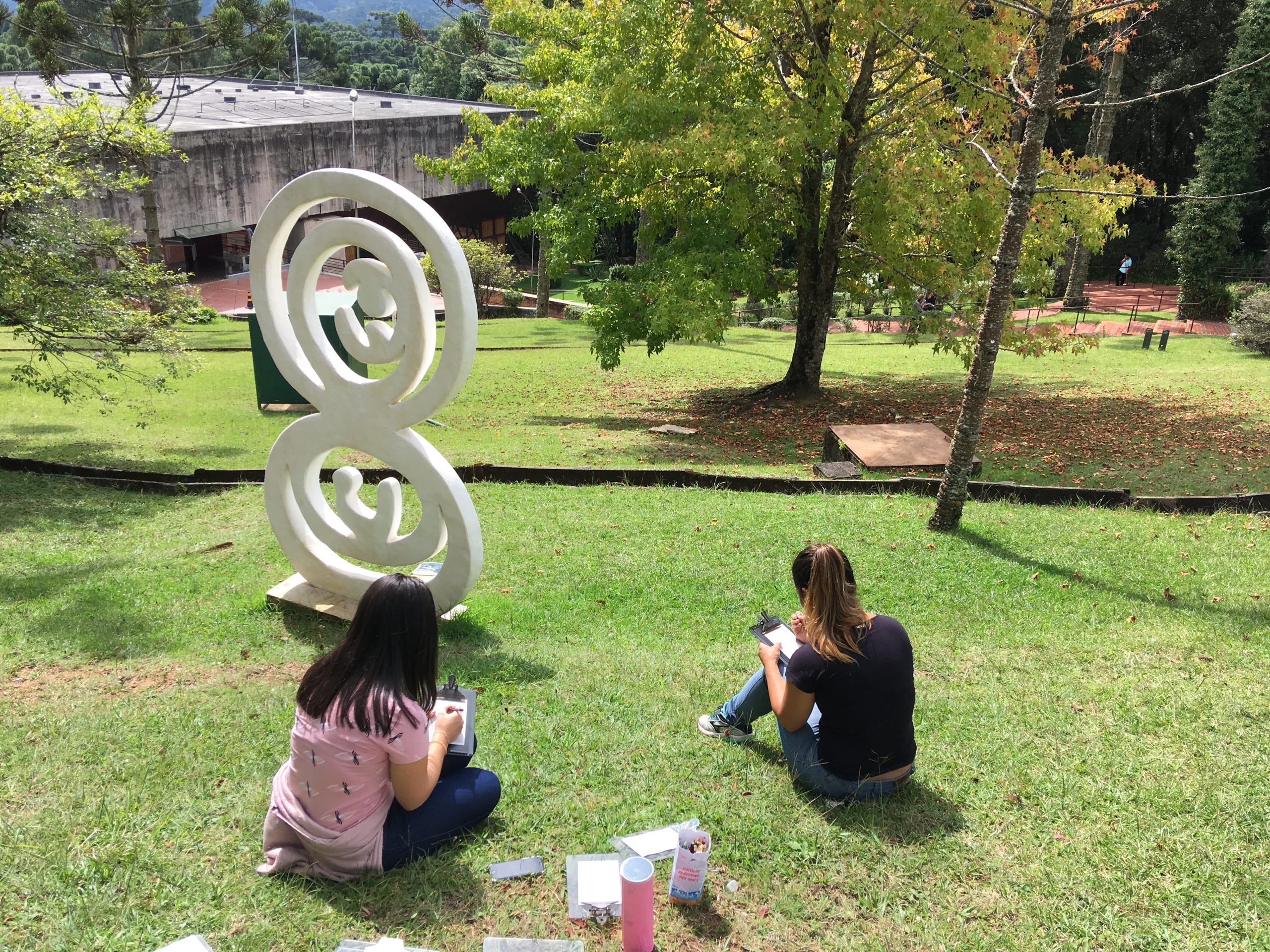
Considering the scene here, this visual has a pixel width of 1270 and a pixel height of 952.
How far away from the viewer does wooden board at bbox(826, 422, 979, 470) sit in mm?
10992

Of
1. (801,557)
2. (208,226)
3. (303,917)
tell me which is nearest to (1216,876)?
(801,557)

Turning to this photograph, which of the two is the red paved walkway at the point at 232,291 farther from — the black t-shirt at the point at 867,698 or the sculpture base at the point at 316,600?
the black t-shirt at the point at 867,698

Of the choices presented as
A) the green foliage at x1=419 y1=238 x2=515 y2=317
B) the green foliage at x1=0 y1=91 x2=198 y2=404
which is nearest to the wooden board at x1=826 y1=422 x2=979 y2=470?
the green foliage at x1=0 y1=91 x2=198 y2=404

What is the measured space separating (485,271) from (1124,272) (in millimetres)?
23445

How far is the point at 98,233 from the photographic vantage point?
37.7ft

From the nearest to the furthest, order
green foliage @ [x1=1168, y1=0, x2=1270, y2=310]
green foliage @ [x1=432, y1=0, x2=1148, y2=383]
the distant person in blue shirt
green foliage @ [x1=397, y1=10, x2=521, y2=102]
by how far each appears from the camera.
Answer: green foliage @ [x1=432, y1=0, x2=1148, y2=383], green foliage @ [x1=1168, y1=0, x2=1270, y2=310], the distant person in blue shirt, green foliage @ [x1=397, y1=10, x2=521, y2=102]

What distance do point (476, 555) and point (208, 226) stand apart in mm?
29742

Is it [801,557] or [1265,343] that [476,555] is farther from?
[1265,343]

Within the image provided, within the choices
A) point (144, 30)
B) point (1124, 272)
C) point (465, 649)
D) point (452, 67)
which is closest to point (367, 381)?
point (465, 649)

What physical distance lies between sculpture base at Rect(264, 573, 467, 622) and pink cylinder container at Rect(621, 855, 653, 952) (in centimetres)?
312

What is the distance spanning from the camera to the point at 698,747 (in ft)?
15.3

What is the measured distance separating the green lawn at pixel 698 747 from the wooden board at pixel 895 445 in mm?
2690

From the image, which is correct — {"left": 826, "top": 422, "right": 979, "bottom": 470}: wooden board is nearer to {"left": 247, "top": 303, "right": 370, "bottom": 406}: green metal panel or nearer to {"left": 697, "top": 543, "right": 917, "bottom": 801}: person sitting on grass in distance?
{"left": 697, "top": 543, "right": 917, "bottom": 801}: person sitting on grass in distance

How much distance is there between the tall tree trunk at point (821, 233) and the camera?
551 inches
